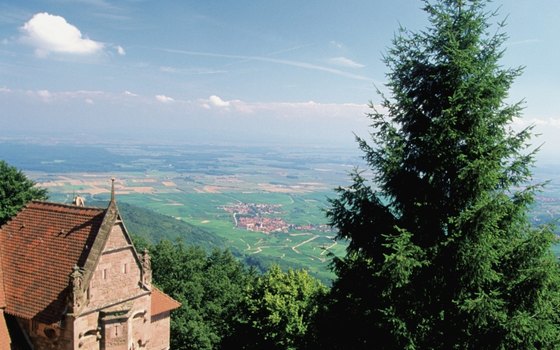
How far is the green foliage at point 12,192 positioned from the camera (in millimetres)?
33991

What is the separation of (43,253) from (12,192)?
1976 centimetres

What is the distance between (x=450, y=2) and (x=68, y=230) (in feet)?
55.7

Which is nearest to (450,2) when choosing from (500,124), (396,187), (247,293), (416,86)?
(416,86)

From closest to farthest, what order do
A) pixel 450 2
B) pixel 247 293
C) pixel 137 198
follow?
pixel 450 2 < pixel 247 293 < pixel 137 198

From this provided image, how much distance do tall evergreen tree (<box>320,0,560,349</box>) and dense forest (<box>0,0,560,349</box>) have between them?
0.03 metres

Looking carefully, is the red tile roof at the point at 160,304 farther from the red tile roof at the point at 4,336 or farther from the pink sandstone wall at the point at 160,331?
Answer: the red tile roof at the point at 4,336

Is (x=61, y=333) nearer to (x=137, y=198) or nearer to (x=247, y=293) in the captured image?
(x=247, y=293)

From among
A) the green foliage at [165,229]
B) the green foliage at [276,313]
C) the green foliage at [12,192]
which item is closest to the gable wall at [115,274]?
the green foliage at [276,313]

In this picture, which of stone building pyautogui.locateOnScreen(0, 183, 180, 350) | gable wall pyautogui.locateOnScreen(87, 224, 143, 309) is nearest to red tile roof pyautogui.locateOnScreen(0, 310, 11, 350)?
stone building pyautogui.locateOnScreen(0, 183, 180, 350)

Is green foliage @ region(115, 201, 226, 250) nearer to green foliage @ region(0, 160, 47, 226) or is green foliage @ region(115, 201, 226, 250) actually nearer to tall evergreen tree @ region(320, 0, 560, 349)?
green foliage @ region(0, 160, 47, 226)

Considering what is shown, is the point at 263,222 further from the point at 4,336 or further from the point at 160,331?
the point at 4,336

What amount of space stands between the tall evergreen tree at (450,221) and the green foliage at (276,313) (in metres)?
14.7

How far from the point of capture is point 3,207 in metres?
34.0

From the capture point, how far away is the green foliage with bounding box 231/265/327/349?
2844 cm
